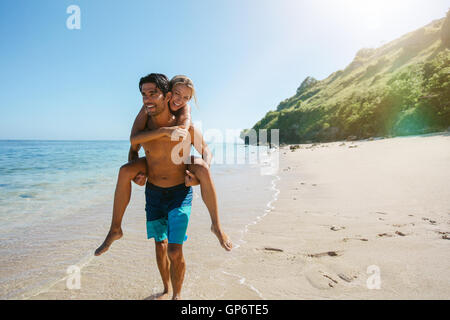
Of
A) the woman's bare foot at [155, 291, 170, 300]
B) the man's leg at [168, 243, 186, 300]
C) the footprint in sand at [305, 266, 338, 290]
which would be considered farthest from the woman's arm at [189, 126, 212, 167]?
the footprint in sand at [305, 266, 338, 290]

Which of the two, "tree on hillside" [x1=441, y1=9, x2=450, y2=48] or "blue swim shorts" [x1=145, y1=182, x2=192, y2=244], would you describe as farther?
"tree on hillside" [x1=441, y1=9, x2=450, y2=48]

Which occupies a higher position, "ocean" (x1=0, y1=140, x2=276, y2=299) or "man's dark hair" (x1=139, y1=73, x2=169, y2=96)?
"man's dark hair" (x1=139, y1=73, x2=169, y2=96)

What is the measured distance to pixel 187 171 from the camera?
7.67 ft

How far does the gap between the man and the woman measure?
0.08 m

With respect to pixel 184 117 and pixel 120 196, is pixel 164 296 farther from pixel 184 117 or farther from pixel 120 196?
pixel 184 117

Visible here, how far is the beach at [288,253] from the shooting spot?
2604 mm

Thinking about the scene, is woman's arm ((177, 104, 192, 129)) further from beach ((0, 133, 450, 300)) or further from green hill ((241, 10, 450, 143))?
green hill ((241, 10, 450, 143))

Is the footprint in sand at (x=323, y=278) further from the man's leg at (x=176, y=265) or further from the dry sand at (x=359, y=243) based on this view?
the man's leg at (x=176, y=265)

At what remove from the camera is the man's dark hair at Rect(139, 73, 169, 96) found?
91.8 inches

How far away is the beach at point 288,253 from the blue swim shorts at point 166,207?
78 centimetres

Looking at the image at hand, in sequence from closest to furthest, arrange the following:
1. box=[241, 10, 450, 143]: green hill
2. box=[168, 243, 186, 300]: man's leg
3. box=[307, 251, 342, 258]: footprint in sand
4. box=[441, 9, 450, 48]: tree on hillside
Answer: box=[168, 243, 186, 300]: man's leg, box=[307, 251, 342, 258]: footprint in sand, box=[241, 10, 450, 143]: green hill, box=[441, 9, 450, 48]: tree on hillside

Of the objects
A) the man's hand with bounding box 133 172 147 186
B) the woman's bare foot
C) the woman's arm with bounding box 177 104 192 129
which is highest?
the woman's arm with bounding box 177 104 192 129

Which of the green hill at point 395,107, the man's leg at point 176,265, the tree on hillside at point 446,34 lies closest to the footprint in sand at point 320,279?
the man's leg at point 176,265
